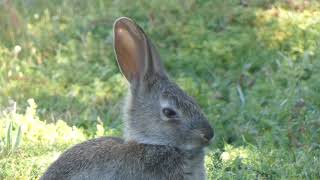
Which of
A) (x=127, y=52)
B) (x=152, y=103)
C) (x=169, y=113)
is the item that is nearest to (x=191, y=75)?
(x=127, y=52)

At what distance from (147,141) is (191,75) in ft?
9.51

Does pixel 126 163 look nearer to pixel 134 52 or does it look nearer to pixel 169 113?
pixel 169 113

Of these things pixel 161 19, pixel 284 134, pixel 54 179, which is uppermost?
pixel 54 179

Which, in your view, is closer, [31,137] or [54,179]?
[54,179]

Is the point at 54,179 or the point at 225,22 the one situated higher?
the point at 54,179

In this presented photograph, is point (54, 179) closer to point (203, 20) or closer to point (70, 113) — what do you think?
point (70, 113)

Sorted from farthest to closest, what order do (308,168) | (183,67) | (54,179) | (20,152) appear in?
(183,67) < (20,152) < (308,168) < (54,179)

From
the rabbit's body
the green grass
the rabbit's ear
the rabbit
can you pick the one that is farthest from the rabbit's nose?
the green grass

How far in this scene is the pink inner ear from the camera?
17.6ft

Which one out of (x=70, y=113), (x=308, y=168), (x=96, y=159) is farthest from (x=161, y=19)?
(x=96, y=159)

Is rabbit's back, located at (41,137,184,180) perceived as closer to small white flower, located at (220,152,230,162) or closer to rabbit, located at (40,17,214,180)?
rabbit, located at (40,17,214,180)

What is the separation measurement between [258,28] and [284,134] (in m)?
2.16

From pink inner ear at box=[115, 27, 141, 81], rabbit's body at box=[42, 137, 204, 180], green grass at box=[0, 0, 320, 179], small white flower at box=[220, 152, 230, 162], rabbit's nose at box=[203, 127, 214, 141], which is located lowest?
green grass at box=[0, 0, 320, 179]

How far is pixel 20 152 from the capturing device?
6184 millimetres
